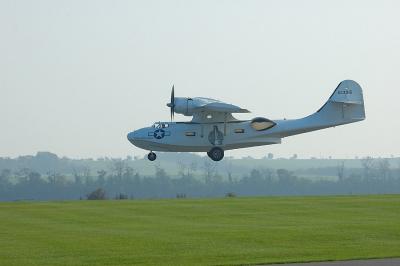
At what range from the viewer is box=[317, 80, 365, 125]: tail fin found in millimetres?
58656

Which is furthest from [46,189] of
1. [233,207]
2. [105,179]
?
[233,207]

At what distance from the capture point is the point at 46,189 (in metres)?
143

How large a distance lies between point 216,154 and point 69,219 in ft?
66.5

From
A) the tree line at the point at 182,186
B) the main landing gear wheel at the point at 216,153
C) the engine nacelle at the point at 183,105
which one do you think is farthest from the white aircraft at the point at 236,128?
the tree line at the point at 182,186

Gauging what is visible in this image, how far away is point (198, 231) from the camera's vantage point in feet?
115

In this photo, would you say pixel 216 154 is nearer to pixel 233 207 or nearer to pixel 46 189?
pixel 233 207

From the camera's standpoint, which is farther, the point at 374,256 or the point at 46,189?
the point at 46,189

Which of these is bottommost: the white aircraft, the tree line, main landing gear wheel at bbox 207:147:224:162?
main landing gear wheel at bbox 207:147:224:162

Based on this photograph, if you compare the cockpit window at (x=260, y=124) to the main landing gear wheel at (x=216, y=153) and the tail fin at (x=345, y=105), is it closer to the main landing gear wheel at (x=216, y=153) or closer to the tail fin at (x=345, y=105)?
the main landing gear wheel at (x=216, y=153)

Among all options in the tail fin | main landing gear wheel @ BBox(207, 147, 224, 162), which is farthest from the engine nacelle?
the tail fin

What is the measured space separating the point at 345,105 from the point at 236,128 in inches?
277

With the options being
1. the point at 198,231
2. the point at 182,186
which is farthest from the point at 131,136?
the point at 182,186

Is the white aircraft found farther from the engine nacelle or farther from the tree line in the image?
the tree line

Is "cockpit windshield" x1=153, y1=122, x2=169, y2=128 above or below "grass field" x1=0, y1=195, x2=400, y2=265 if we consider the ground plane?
above
